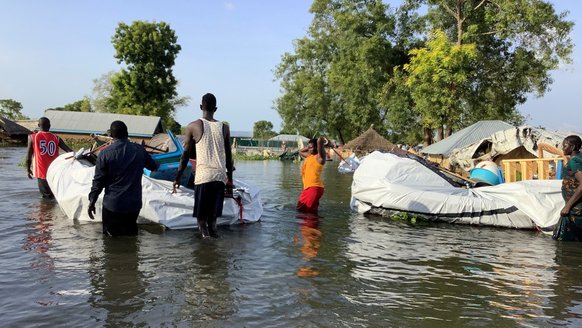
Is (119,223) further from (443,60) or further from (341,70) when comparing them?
(341,70)

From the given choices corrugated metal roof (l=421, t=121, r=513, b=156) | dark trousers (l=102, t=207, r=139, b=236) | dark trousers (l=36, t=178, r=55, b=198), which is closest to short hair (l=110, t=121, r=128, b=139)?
dark trousers (l=102, t=207, r=139, b=236)

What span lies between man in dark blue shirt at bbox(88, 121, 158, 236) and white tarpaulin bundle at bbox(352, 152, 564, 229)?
4.81 meters

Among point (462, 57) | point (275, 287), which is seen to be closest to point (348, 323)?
point (275, 287)

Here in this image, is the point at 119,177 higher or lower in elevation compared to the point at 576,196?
higher

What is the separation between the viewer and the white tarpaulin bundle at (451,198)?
25.7ft

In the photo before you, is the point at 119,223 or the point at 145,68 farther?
the point at 145,68

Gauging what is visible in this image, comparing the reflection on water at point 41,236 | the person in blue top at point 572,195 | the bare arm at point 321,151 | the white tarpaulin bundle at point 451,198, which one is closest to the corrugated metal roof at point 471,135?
the white tarpaulin bundle at point 451,198

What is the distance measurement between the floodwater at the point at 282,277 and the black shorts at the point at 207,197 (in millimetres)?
433

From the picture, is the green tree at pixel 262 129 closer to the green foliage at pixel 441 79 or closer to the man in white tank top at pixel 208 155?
the green foliage at pixel 441 79

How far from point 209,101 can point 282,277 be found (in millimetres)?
2472

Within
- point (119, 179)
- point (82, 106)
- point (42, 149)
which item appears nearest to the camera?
point (119, 179)

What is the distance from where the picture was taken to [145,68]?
165 feet

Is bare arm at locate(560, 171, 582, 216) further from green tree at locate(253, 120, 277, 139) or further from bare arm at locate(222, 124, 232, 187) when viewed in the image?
green tree at locate(253, 120, 277, 139)

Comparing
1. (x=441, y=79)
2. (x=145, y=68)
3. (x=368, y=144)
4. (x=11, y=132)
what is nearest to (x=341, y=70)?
(x=368, y=144)
